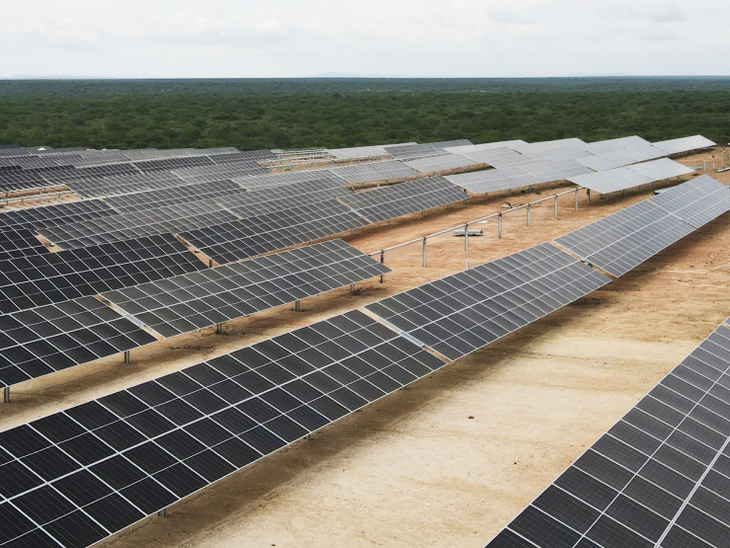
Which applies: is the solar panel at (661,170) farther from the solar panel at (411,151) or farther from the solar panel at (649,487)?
the solar panel at (649,487)

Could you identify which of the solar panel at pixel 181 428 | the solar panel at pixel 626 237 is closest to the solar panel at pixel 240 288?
the solar panel at pixel 181 428

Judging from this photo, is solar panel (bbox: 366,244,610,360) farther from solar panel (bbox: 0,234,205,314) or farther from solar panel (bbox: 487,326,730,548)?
solar panel (bbox: 0,234,205,314)

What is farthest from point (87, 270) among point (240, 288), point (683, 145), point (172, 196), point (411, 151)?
point (683, 145)

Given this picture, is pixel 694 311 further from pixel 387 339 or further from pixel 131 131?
pixel 131 131

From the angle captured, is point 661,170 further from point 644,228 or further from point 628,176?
point 644,228

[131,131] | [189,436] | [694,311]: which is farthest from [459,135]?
[189,436]
